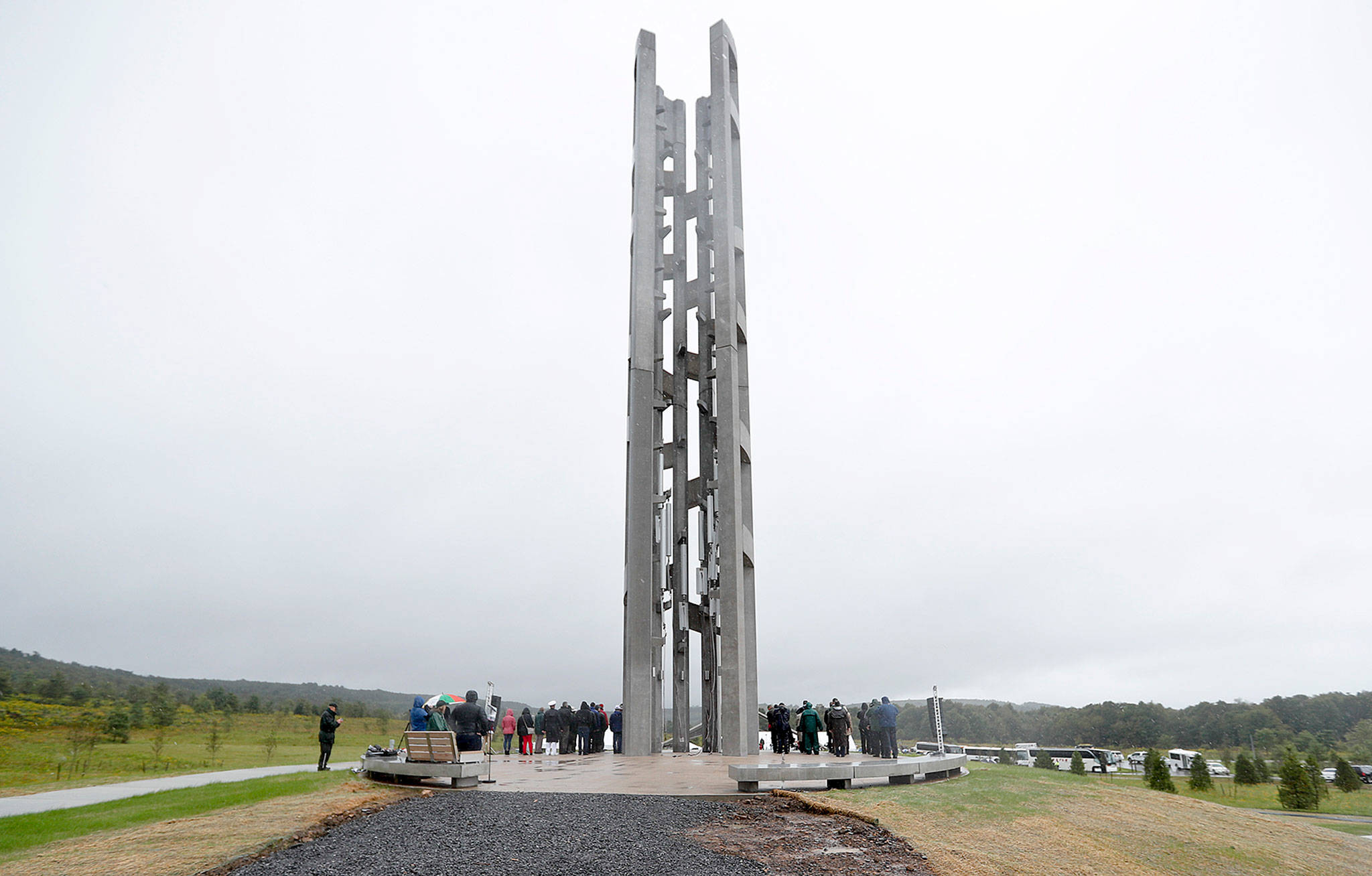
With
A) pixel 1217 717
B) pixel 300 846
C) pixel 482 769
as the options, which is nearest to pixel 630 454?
pixel 482 769

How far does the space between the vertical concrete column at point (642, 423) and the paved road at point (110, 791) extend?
7185mm

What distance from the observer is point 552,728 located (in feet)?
63.0

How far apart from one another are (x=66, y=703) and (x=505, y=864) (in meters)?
31.2

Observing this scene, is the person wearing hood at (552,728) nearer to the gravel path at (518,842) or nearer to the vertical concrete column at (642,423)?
the vertical concrete column at (642,423)

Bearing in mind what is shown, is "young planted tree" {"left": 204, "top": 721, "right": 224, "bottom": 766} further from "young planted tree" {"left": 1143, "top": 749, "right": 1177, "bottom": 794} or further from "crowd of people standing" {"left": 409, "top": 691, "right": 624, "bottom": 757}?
"young planted tree" {"left": 1143, "top": 749, "right": 1177, "bottom": 794}

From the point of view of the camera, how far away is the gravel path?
6.41m

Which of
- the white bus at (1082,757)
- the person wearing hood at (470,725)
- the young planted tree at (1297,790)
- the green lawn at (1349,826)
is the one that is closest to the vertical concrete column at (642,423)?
the person wearing hood at (470,725)

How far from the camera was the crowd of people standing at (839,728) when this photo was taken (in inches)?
603

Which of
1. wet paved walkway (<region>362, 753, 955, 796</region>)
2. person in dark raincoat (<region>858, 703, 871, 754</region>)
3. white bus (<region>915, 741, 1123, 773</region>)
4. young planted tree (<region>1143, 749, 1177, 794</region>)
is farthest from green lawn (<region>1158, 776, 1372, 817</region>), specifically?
wet paved walkway (<region>362, 753, 955, 796</region>)

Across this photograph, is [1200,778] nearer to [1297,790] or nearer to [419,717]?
[1297,790]

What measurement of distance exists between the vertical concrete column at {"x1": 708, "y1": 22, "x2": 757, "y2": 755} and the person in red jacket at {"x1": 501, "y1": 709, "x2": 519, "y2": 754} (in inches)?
199

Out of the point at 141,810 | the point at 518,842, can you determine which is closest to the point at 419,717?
the point at 141,810

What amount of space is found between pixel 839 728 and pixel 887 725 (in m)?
3.15

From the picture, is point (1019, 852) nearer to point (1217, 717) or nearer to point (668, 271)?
point (668, 271)
